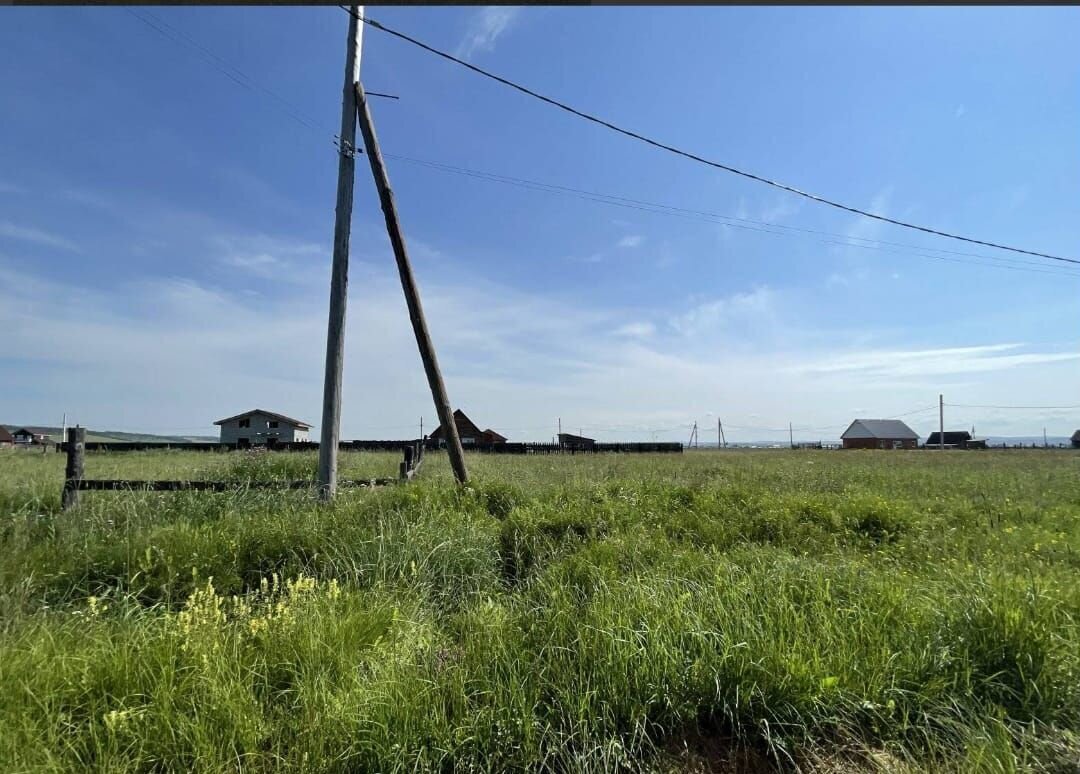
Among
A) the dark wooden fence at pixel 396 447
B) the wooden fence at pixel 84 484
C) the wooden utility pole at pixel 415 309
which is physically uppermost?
the wooden utility pole at pixel 415 309

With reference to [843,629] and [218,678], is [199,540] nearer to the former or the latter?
[218,678]

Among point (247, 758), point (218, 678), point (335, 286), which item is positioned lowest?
point (247, 758)

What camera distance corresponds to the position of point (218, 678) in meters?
2.64

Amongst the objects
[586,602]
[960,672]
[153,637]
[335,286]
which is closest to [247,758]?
[153,637]

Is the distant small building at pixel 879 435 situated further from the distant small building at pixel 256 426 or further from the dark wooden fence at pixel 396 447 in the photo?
the distant small building at pixel 256 426

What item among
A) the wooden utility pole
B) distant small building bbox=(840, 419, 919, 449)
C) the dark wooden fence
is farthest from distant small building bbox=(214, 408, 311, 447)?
distant small building bbox=(840, 419, 919, 449)

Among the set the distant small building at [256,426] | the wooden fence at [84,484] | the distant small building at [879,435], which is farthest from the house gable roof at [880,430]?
the wooden fence at [84,484]

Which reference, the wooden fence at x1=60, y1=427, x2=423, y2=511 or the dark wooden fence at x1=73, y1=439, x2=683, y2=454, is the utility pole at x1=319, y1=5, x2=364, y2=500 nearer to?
the wooden fence at x1=60, y1=427, x2=423, y2=511

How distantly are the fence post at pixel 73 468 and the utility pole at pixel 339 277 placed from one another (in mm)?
2764

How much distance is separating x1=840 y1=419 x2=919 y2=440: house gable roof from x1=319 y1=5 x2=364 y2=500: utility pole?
109486 mm

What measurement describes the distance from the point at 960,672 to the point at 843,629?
57 cm

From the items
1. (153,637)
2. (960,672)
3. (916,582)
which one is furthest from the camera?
(916,582)

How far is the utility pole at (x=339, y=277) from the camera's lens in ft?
24.4

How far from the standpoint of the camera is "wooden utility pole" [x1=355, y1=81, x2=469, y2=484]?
8438 mm
